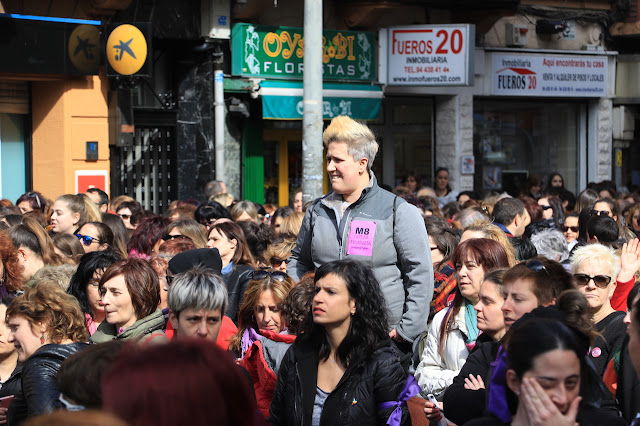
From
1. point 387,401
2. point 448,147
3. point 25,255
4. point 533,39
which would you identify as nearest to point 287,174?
point 448,147

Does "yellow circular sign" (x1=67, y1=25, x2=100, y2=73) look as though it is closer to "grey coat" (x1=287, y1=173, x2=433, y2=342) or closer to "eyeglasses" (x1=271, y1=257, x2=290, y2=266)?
"eyeglasses" (x1=271, y1=257, x2=290, y2=266)

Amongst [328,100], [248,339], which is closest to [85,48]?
[328,100]

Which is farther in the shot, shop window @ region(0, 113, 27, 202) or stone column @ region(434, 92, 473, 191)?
stone column @ region(434, 92, 473, 191)

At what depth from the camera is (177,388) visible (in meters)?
2.00

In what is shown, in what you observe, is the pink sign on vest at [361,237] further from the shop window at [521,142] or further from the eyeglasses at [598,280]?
the shop window at [521,142]

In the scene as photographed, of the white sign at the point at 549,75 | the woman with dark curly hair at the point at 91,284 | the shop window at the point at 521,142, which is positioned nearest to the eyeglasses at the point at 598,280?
the woman with dark curly hair at the point at 91,284

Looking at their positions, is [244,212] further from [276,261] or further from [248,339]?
[248,339]

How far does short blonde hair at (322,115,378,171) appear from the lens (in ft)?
15.4

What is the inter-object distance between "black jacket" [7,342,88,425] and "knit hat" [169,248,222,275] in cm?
134

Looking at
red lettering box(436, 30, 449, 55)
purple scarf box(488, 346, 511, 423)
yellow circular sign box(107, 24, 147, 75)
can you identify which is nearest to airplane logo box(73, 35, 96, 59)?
yellow circular sign box(107, 24, 147, 75)

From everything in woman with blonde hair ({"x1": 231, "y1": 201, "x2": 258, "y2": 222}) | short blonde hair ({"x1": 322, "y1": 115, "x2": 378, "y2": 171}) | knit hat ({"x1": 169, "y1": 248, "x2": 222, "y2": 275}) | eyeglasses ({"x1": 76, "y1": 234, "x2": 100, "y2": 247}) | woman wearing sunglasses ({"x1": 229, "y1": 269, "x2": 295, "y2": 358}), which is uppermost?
short blonde hair ({"x1": 322, "y1": 115, "x2": 378, "y2": 171})

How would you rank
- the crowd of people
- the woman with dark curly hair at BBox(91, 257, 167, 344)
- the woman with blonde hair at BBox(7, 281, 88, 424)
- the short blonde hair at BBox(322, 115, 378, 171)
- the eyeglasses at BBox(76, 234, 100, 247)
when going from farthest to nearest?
the eyeglasses at BBox(76, 234, 100, 247)
the woman with dark curly hair at BBox(91, 257, 167, 344)
the short blonde hair at BBox(322, 115, 378, 171)
the woman with blonde hair at BBox(7, 281, 88, 424)
the crowd of people

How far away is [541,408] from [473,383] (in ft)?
4.02

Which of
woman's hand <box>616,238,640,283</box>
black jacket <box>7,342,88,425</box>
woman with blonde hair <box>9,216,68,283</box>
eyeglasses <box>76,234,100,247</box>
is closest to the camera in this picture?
black jacket <box>7,342,88,425</box>
